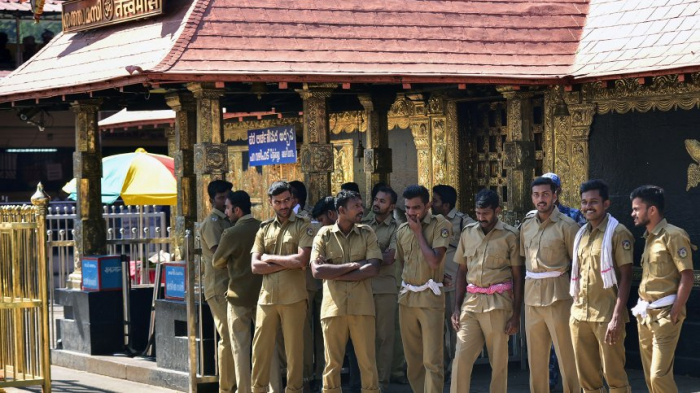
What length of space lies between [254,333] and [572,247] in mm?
2981

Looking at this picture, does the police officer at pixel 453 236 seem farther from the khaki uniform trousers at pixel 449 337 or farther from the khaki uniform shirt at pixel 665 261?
the khaki uniform shirt at pixel 665 261

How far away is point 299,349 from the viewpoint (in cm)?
993

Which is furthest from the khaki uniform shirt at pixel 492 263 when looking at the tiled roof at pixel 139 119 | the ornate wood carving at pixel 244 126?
the tiled roof at pixel 139 119

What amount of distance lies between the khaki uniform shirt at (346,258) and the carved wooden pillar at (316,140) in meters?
2.09

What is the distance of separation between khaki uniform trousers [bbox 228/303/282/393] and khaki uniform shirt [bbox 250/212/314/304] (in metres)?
0.51

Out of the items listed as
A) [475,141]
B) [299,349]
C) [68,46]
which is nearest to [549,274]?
[299,349]

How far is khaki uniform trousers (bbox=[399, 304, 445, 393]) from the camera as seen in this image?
31.6ft

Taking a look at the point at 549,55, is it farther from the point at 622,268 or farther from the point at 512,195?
the point at 622,268

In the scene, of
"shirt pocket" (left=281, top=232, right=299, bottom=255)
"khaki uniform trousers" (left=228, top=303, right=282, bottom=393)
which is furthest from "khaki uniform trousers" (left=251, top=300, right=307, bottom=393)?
"shirt pocket" (left=281, top=232, right=299, bottom=255)

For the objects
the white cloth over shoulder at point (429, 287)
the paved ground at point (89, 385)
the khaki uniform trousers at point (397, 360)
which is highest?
the white cloth over shoulder at point (429, 287)

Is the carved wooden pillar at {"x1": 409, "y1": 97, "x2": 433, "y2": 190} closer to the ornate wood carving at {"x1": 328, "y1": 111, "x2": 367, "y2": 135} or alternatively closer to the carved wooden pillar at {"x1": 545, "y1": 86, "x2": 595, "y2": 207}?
the ornate wood carving at {"x1": 328, "y1": 111, "x2": 367, "y2": 135}

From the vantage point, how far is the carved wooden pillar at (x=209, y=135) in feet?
37.0

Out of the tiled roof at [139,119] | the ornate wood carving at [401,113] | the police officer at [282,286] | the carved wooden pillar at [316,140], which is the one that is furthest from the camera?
the tiled roof at [139,119]

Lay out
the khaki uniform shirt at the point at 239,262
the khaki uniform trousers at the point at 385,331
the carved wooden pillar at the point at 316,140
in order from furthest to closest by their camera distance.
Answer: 1. the carved wooden pillar at the point at 316,140
2. the khaki uniform trousers at the point at 385,331
3. the khaki uniform shirt at the point at 239,262
